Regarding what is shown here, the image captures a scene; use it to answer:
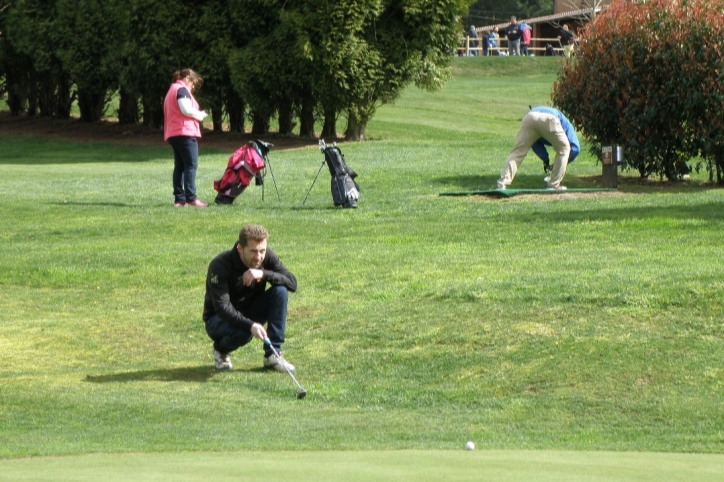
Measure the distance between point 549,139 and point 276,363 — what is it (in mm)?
9835

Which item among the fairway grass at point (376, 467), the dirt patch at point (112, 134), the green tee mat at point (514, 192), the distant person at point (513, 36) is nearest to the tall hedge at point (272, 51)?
the dirt patch at point (112, 134)

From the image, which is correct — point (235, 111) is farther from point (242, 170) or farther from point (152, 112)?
point (242, 170)

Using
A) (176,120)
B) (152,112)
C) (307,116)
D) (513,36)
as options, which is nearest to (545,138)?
(176,120)

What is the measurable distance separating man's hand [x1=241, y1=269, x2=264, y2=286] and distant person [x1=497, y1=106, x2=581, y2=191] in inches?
396

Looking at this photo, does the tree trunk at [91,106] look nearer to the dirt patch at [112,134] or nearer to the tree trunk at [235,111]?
the dirt patch at [112,134]

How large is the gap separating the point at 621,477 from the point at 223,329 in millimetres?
4820

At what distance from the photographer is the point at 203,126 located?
38.8 meters

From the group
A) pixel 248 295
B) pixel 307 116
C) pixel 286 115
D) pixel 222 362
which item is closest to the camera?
pixel 248 295

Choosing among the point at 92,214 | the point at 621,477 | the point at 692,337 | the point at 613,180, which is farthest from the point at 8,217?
the point at 621,477

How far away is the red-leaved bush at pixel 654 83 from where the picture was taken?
19.1 m

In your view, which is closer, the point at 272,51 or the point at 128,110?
the point at 272,51

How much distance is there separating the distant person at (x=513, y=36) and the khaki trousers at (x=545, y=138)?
52.3m

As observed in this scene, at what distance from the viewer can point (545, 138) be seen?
63.3 feet

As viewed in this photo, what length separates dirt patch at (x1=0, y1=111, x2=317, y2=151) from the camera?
109 ft
